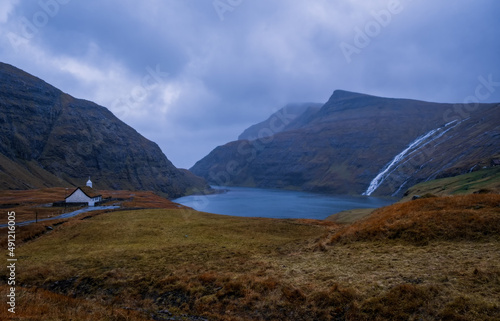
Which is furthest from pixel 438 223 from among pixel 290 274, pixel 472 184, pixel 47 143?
pixel 47 143

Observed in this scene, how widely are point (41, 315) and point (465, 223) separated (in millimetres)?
24023

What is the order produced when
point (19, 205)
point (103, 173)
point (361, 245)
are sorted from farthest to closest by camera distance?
point (103, 173) < point (19, 205) < point (361, 245)

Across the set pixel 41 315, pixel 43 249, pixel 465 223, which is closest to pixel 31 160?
pixel 43 249

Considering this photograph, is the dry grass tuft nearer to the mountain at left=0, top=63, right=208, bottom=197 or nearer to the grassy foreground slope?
the grassy foreground slope

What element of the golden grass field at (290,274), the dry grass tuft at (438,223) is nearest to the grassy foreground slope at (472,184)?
the dry grass tuft at (438,223)

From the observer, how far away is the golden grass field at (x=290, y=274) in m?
11.4

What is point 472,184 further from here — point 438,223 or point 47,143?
point 47,143

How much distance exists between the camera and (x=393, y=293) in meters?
11.6

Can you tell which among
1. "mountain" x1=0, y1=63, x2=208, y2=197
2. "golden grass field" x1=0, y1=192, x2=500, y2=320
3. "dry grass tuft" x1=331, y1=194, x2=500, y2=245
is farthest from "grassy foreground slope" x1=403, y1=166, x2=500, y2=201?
"mountain" x1=0, y1=63, x2=208, y2=197

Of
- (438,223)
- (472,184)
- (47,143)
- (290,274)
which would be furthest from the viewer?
(47,143)

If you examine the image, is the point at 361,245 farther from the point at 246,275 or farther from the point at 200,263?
the point at 200,263

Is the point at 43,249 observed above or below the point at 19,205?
below

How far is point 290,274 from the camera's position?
16203 millimetres

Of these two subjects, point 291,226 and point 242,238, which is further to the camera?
point 291,226
